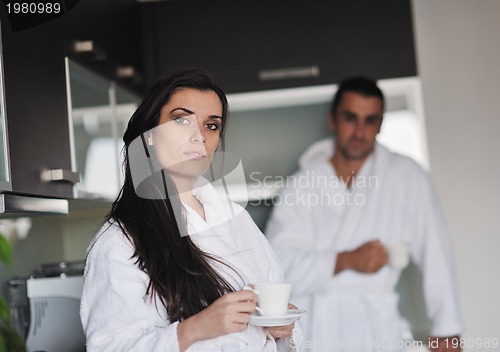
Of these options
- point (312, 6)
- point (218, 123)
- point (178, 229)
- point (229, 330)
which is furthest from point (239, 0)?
point (229, 330)

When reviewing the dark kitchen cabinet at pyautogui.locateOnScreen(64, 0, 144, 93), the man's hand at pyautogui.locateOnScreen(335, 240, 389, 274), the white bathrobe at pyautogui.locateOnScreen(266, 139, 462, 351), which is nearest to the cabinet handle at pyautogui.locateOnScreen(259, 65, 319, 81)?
the white bathrobe at pyautogui.locateOnScreen(266, 139, 462, 351)

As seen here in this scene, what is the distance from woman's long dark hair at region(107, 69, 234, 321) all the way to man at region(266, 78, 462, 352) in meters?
0.49

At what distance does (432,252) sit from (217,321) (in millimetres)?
778

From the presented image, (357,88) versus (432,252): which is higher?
(357,88)

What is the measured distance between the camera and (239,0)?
1.66 meters

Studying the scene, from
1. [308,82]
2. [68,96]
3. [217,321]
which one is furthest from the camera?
[308,82]

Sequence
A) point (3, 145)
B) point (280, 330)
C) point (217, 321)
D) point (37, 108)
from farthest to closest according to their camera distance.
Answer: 1. point (37, 108)
2. point (3, 145)
3. point (280, 330)
4. point (217, 321)

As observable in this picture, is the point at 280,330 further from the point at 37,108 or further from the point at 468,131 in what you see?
the point at 468,131

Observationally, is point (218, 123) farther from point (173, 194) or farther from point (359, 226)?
point (359, 226)

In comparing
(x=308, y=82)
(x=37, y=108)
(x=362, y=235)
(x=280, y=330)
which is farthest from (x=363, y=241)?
(x=37, y=108)

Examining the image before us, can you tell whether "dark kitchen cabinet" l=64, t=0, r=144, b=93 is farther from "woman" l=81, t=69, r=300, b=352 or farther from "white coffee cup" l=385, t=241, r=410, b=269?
"white coffee cup" l=385, t=241, r=410, b=269

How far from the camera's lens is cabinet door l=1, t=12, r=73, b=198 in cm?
120

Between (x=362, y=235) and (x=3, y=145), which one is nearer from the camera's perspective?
(x=3, y=145)

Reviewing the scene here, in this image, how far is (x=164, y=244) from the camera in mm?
1016
